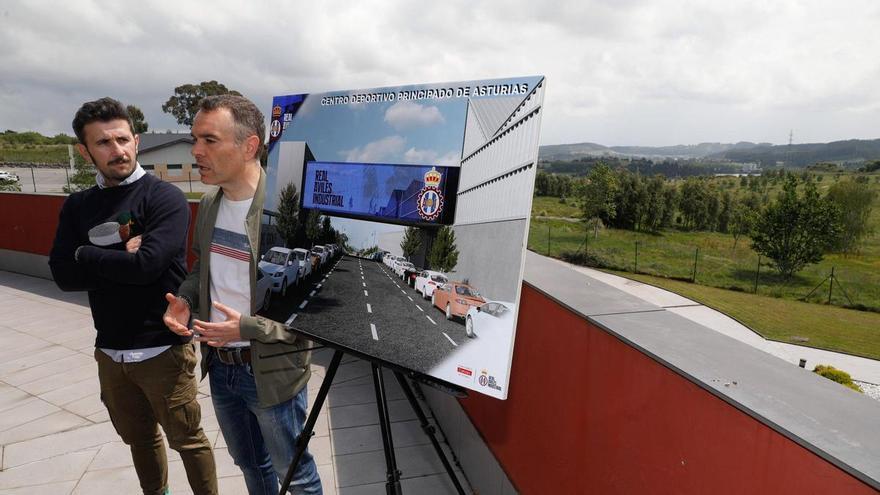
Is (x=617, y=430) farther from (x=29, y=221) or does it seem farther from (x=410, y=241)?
(x=29, y=221)

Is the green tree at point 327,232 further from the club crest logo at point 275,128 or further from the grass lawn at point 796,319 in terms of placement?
the grass lawn at point 796,319

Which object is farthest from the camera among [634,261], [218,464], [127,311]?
[634,261]

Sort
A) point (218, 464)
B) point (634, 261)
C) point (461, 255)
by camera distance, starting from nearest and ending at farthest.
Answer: point (461, 255) → point (218, 464) → point (634, 261)

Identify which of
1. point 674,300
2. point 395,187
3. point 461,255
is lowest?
point 674,300

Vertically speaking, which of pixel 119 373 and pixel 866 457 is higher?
pixel 866 457

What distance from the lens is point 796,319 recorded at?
21.4 metres

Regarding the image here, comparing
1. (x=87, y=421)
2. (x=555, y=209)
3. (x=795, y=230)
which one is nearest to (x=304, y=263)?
(x=87, y=421)

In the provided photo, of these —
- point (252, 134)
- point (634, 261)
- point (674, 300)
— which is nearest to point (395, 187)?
point (252, 134)

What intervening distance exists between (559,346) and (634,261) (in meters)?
32.9

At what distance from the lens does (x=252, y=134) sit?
215 cm

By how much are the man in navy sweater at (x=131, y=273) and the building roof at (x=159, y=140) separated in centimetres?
4591

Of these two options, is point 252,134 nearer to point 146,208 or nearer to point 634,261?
point 146,208

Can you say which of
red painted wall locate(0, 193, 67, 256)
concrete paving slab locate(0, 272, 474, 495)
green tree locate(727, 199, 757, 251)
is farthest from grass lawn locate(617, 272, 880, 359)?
red painted wall locate(0, 193, 67, 256)

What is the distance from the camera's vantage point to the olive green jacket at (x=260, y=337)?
2070 millimetres
